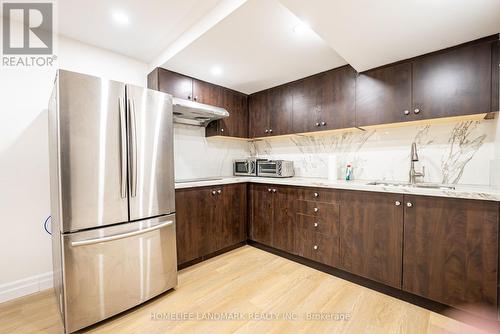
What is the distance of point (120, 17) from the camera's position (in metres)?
1.81

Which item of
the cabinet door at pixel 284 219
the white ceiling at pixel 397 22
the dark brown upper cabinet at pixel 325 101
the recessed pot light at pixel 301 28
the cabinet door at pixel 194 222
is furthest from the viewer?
the cabinet door at pixel 284 219

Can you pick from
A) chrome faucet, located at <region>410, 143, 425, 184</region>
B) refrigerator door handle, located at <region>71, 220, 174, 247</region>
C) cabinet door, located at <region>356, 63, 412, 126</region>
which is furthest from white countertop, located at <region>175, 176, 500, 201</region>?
cabinet door, located at <region>356, 63, 412, 126</region>

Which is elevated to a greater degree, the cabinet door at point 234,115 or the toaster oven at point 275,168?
the cabinet door at point 234,115

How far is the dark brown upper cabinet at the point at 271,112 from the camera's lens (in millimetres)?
2947

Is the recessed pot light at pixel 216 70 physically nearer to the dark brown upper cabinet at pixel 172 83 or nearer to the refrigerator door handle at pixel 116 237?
the dark brown upper cabinet at pixel 172 83

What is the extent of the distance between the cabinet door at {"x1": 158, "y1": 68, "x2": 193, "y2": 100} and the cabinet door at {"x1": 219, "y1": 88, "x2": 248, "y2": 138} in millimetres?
563

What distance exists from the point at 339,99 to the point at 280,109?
83cm

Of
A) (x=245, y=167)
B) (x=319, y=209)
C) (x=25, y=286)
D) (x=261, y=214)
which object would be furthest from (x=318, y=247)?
(x=25, y=286)

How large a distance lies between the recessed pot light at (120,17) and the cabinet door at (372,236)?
2.48m

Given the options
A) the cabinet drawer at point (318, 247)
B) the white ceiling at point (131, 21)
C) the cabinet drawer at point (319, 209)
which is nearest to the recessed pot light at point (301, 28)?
the white ceiling at point (131, 21)

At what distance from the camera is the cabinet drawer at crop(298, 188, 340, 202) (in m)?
2.13

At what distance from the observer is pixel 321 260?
2.24 meters

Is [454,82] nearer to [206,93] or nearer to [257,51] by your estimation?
[257,51]

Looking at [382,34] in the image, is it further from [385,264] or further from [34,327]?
[34,327]
